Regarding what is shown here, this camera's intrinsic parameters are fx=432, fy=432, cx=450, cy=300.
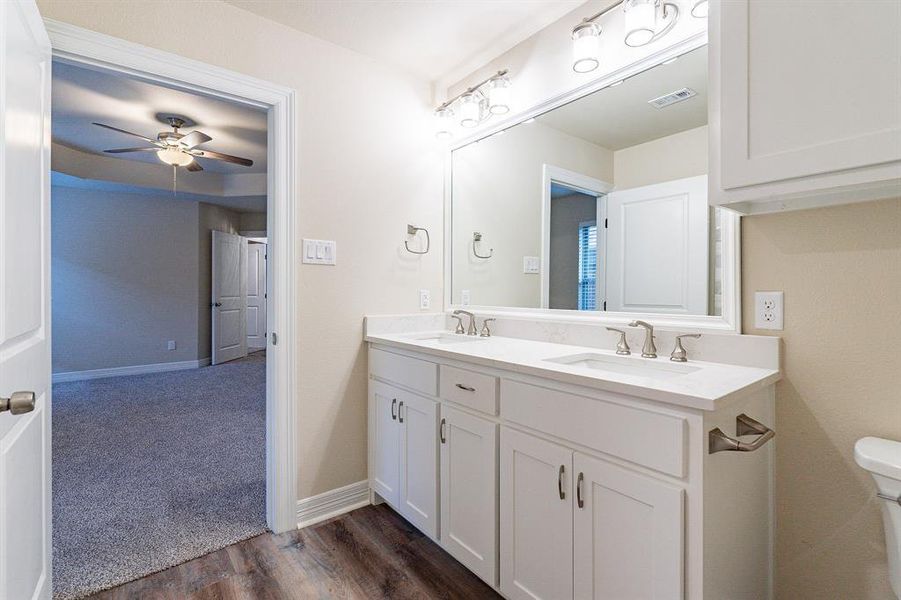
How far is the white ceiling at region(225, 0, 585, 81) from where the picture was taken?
185 centimetres

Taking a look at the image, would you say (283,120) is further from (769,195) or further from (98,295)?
(98,295)

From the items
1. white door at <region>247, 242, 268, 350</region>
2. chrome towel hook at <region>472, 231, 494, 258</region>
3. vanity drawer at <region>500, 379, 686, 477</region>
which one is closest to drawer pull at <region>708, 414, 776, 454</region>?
vanity drawer at <region>500, 379, 686, 477</region>

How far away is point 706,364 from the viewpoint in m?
1.44

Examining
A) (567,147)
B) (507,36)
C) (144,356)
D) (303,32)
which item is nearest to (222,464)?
(303,32)

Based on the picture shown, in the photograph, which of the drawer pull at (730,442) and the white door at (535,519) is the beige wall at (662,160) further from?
the white door at (535,519)

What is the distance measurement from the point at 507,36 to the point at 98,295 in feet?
18.9

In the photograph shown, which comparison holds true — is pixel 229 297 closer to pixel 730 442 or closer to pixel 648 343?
pixel 648 343

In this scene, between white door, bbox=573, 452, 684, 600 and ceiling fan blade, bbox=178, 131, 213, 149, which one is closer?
white door, bbox=573, 452, 684, 600

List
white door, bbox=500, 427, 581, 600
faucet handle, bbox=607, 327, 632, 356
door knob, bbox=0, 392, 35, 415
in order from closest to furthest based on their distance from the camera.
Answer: door knob, bbox=0, 392, 35, 415, white door, bbox=500, 427, 581, 600, faucet handle, bbox=607, 327, 632, 356

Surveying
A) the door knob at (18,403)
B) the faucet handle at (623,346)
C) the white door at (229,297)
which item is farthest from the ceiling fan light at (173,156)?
the faucet handle at (623,346)

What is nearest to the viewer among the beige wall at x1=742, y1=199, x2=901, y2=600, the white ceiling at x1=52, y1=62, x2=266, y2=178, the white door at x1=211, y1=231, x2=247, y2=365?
the beige wall at x1=742, y1=199, x2=901, y2=600

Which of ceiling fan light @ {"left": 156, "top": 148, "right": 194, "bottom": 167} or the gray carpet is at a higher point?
ceiling fan light @ {"left": 156, "top": 148, "right": 194, "bottom": 167}

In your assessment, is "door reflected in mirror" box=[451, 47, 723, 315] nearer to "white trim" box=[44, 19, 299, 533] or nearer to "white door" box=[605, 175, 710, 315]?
"white door" box=[605, 175, 710, 315]

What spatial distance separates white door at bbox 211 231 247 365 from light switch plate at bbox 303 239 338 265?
4826 millimetres
